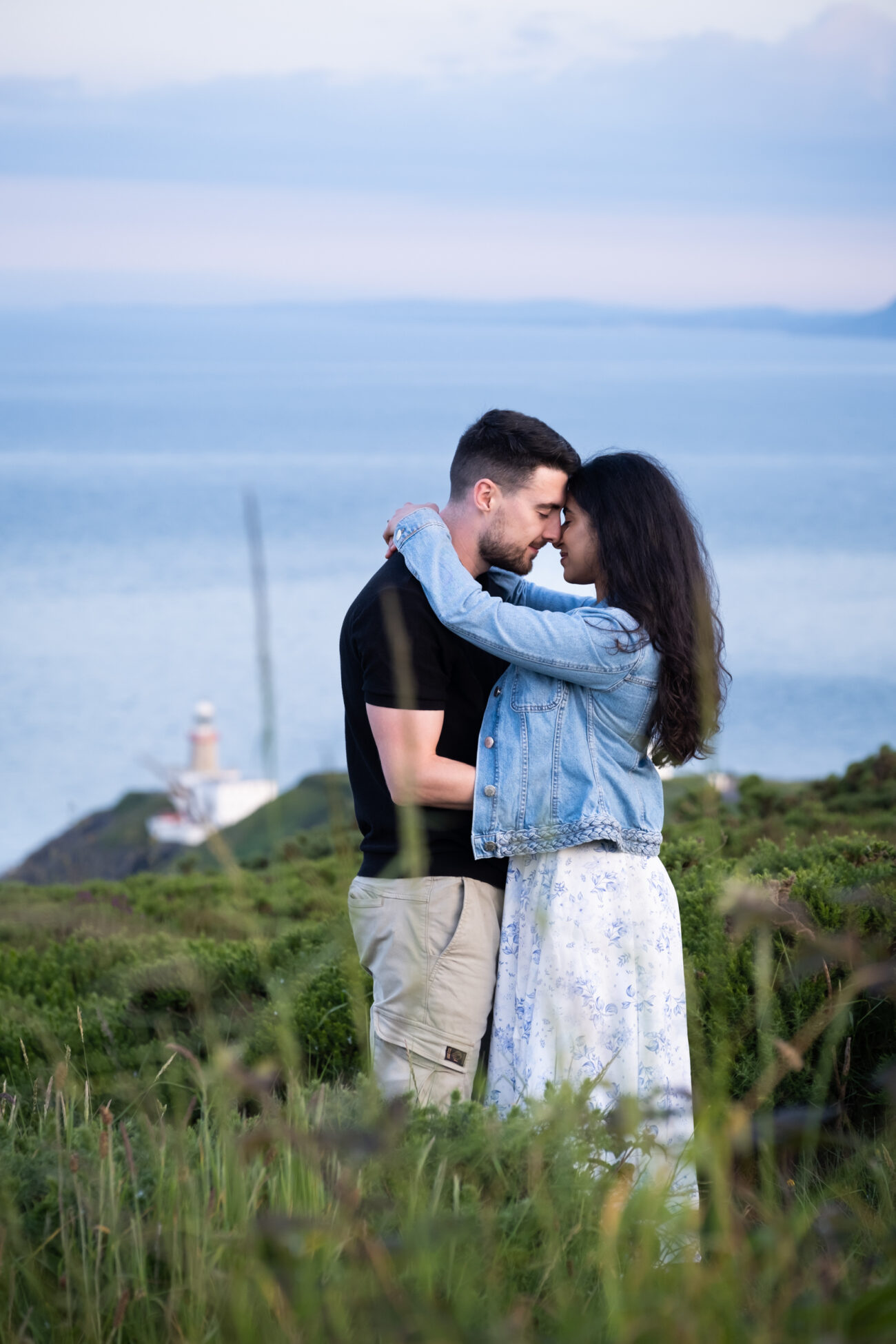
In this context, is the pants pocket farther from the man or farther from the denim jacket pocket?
the denim jacket pocket

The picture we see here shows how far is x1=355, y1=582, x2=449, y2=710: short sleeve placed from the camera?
3.62m

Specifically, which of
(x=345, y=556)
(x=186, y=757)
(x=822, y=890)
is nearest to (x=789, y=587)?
(x=345, y=556)

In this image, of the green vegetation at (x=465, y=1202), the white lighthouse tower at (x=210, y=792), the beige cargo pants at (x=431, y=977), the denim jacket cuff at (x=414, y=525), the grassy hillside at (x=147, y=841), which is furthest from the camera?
the white lighthouse tower at (x=210, y=792)

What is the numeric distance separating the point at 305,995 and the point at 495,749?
7.23ft

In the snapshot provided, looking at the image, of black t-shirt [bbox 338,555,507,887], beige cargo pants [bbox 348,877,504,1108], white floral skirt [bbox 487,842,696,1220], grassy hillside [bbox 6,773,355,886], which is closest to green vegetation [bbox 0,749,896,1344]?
white floral skirt [bbox 487,842,696,1220]

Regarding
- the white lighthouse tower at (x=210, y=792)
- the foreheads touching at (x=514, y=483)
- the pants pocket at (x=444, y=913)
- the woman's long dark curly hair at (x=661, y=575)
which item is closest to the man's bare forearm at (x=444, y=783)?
the pants pocket at (x=444, y=913)

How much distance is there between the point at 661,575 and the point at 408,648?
0.79 meters

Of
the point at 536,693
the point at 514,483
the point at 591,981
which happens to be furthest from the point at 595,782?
the point at 514,483

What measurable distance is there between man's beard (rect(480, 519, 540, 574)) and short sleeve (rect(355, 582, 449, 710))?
15.3 inches

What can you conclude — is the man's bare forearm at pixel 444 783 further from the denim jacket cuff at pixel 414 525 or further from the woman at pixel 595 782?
the denim jacket cuff at pixel 414 525

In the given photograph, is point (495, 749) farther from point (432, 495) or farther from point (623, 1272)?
point (623, 1272)

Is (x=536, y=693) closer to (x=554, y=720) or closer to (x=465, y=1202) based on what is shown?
(x=554, y=720)

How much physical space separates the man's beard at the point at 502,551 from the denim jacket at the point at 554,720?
0.30m

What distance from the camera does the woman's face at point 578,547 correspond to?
3.86m
